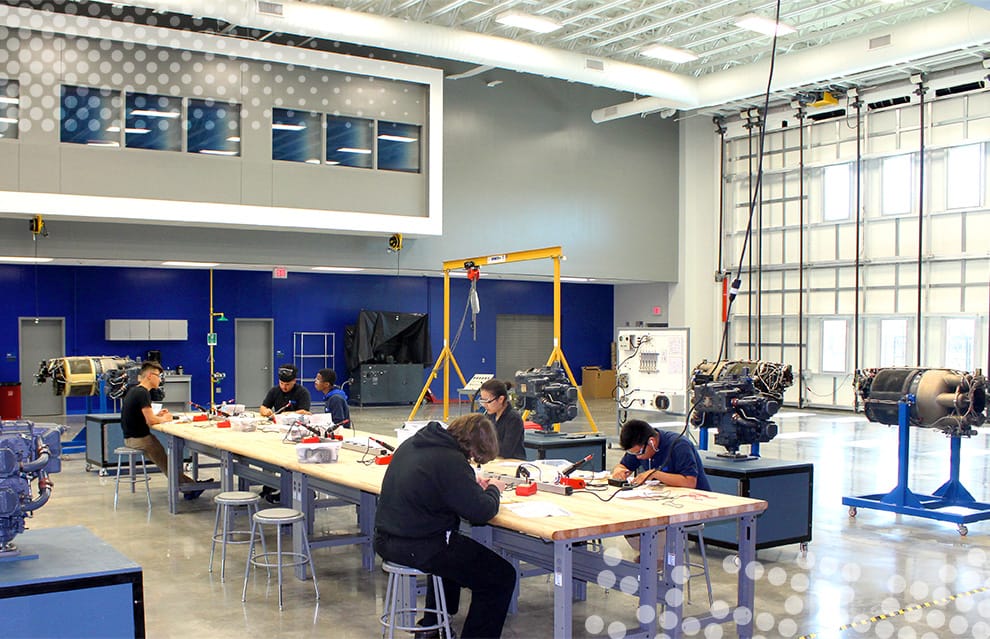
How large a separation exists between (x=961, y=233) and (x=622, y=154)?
6527mm

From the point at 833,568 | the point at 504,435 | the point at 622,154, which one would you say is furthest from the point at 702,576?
the point at 622,154

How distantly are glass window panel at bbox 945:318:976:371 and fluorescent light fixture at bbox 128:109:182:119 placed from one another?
13431mm

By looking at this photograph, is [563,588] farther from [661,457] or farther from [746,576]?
[661,457]

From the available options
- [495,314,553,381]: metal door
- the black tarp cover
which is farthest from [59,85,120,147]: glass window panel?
[495,314,553,381]: metal door

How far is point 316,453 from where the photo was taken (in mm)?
6035

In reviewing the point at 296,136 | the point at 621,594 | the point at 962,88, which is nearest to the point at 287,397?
the point at 621,594

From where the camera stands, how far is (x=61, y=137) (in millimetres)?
12539

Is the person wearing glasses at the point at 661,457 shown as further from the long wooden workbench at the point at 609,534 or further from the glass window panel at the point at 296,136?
the glass window panel at the point at 296,136

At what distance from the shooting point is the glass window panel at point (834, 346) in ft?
58.9

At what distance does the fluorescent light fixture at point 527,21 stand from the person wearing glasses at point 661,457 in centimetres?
897

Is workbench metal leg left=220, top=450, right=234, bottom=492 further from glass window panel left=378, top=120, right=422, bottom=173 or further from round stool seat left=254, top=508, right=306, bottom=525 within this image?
glass window panel left=378, top=120, right=422, bottom=173

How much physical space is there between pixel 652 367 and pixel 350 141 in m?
6.42

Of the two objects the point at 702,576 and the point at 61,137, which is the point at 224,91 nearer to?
the point at 61,137

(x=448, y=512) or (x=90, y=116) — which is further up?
(x=90, y=116)
